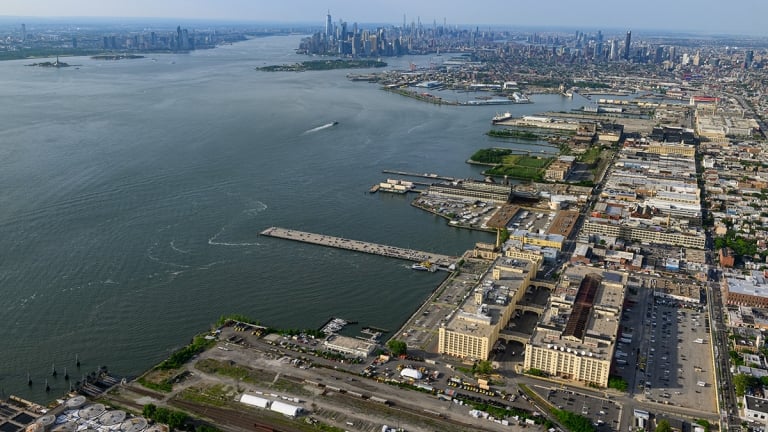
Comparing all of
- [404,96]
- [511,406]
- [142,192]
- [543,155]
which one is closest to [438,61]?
[404,96]

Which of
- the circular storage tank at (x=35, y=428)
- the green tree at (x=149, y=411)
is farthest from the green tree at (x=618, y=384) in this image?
the circular storage tank at (x=35, y=428)

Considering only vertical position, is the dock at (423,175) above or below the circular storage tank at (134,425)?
above

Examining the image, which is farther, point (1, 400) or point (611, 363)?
point (611, 363)

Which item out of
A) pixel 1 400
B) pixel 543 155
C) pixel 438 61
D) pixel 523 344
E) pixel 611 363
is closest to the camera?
pixel 1 400

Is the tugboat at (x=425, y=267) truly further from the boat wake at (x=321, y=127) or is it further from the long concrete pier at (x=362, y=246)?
the boat wake at (x=321, y=127)

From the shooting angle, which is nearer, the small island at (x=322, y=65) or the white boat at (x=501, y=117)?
the white boat at (x=501, y=117)

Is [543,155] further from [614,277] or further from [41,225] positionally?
[41,225]

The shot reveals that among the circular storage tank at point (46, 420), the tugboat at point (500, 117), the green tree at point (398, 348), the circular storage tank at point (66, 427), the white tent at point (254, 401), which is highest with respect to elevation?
the tugboat at point (500, 117)
